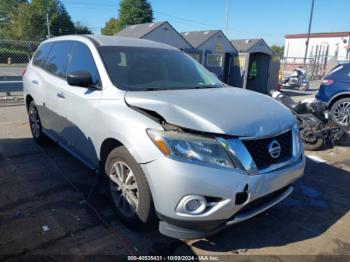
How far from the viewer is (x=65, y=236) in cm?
290

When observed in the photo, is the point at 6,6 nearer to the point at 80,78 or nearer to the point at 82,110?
the point at 82,110

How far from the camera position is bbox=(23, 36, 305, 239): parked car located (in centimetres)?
238

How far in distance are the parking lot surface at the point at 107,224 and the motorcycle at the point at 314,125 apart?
1381mm

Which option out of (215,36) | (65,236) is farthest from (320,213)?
(215,36)

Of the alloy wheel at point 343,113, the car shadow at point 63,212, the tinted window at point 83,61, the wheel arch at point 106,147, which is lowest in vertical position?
the car shadow at point 63,212

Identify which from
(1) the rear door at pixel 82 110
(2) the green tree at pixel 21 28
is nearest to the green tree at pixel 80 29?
(2) the green tree at pixel 21 28

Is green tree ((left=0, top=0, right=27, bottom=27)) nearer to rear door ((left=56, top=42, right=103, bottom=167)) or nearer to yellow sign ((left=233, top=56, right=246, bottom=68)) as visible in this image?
yellow sign ((left=233, top=56, right=246, bottom=68))

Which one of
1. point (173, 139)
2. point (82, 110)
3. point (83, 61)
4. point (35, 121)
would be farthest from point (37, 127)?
point (173, 139)

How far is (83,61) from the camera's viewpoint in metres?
3.75

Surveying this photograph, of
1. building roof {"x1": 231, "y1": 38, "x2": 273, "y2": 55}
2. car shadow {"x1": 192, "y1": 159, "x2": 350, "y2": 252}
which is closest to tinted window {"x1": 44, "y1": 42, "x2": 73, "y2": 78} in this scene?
car shadow {"x1": 192, "y1": 159, "x2": 350, "y2": 252}

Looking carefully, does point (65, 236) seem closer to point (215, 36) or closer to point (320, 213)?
point (320, 213)

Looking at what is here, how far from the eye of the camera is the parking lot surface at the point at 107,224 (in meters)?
2.78

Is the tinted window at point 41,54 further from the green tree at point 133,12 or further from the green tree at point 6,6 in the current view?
the green tree at point 6,6

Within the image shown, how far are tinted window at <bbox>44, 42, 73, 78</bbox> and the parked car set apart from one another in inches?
9.7
